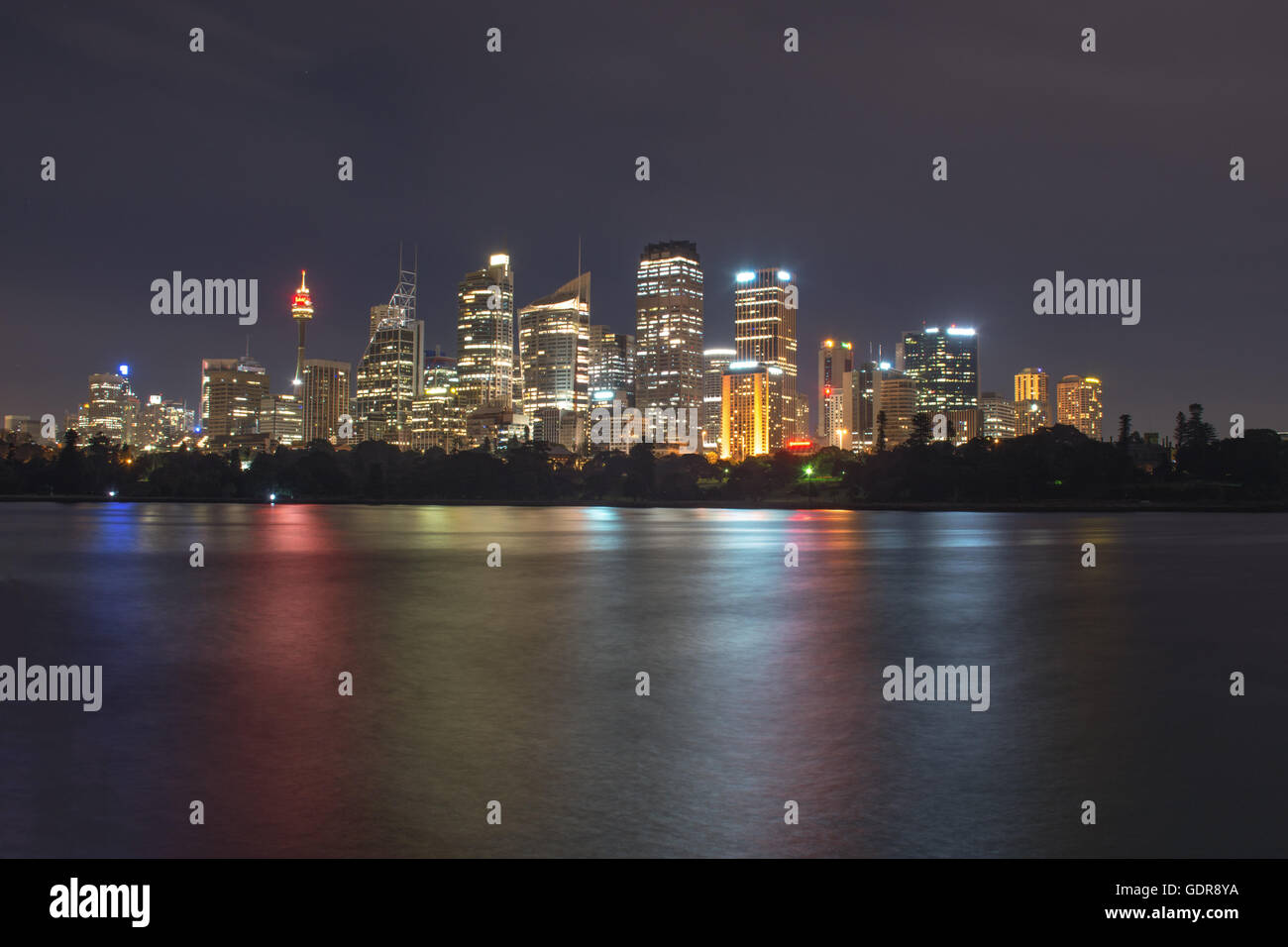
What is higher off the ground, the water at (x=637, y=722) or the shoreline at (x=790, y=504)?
the water at (x=637, y=722)

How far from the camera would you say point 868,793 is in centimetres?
1271

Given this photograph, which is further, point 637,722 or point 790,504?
point 790,504

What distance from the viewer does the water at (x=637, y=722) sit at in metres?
11.3

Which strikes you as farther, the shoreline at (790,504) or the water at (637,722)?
the shoreline at (790,504)

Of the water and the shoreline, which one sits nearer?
the water

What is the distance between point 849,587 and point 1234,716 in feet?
83.1

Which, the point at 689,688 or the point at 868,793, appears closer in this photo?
the point at 868,793

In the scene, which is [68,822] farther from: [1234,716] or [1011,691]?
[1234,716]

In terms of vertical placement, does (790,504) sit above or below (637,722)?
below

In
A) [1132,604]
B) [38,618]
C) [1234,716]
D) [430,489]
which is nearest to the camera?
[1234,716]

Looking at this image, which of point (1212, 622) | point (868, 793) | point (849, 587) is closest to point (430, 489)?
point (849, 587)

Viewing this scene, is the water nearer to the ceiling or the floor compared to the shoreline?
nearer to the ceiling

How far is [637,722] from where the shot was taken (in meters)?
17.0

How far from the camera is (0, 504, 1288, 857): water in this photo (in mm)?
11258
